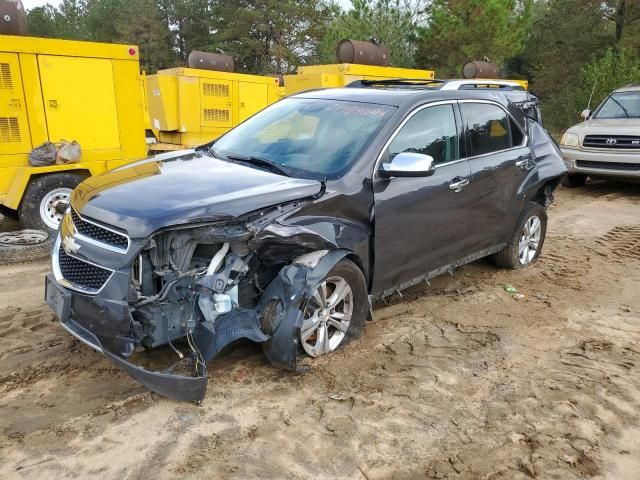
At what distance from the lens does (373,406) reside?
3.29 meters

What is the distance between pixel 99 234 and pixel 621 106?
10775 millimetres

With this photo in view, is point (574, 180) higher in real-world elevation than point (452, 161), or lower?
lower

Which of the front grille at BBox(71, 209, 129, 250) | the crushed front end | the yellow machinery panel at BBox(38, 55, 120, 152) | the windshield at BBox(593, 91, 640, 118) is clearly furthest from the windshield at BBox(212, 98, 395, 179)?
the windshield at BBox(593, 91, 640, 118)

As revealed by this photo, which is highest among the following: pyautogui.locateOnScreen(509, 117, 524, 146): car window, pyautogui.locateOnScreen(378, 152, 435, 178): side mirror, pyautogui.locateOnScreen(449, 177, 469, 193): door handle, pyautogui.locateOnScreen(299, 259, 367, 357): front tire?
pyautogui.locateOnScreen(509, 117, 524, 146): car window

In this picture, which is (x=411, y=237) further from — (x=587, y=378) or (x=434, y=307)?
(x=587, y=378)

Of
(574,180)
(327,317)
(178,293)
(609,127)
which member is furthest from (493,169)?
(574,180)

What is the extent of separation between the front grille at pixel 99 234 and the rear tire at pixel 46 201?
3466mm

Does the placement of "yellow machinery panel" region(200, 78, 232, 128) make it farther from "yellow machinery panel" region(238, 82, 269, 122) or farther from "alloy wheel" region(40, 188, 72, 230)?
"alloy wheel" region(40, 188, 72, 230)

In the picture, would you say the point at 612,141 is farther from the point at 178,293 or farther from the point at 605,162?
the point at 178,293

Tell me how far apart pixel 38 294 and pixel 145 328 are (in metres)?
2.26

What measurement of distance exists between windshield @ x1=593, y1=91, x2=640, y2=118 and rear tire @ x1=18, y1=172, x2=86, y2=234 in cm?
982

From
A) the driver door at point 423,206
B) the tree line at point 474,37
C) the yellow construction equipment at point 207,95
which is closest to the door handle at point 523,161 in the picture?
the driver door at point 423,206

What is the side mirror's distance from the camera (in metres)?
3.78

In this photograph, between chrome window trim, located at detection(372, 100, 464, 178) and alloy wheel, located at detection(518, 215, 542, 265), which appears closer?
chrome window trim, located at detection(372, 100, 464, 178)
